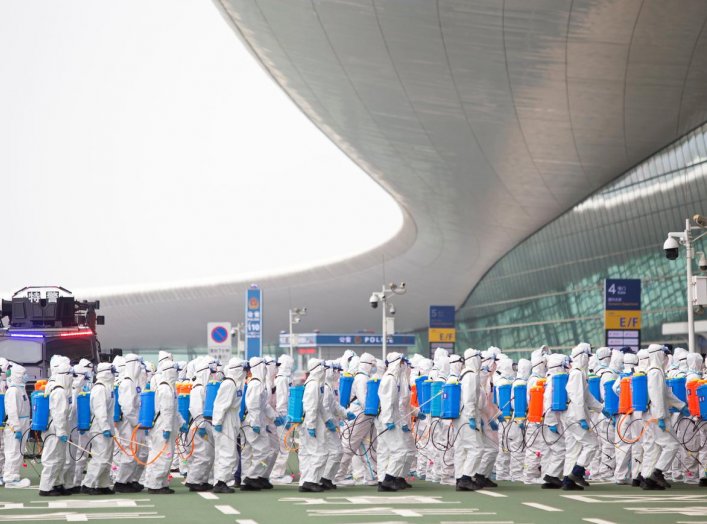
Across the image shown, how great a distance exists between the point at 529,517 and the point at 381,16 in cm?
2134

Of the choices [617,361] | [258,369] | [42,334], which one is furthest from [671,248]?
[42,334]

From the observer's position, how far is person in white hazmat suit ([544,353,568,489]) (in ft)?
57.5

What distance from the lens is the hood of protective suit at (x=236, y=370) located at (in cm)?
1803

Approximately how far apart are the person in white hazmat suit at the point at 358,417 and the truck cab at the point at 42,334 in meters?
9.28

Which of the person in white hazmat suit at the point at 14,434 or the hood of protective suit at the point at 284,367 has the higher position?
the hood of protective suit at the point at 284,367

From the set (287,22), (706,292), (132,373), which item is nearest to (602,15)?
(706,292)

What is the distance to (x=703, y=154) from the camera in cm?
3638

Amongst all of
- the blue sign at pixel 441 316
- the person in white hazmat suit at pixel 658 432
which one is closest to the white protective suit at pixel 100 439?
the person in white hazmat suit at pixel 658 432

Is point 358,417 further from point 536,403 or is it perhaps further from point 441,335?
point 441,335

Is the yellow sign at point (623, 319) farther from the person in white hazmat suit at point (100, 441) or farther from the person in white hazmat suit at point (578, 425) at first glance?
the person in white hazmat suit at point (100, 441)

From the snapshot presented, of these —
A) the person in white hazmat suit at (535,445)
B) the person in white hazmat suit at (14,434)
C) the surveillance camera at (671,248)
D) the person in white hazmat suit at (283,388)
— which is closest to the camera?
the person in white hazmat suit at (535,445)

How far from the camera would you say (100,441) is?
683 inches

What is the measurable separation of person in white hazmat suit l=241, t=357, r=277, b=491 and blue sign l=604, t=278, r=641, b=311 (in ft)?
41.3

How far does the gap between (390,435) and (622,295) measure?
40.8 ft
